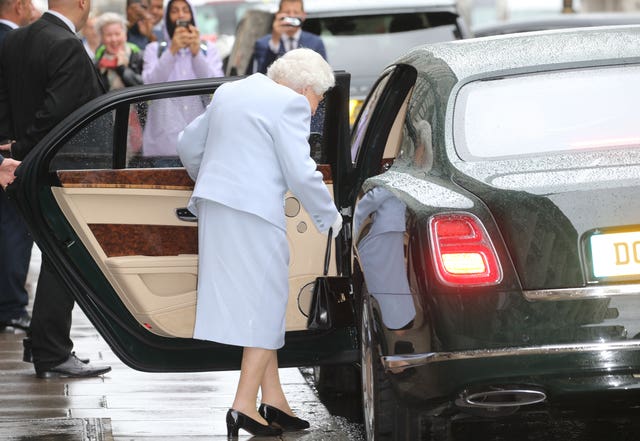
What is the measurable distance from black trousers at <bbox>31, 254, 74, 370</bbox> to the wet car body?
2.90 meters

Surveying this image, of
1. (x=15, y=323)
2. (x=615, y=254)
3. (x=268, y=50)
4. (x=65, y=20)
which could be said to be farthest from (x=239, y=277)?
(x=268, y=50)

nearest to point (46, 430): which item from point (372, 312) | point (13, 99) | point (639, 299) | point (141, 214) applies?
point (141, 214)

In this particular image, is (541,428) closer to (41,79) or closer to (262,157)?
(262,157)

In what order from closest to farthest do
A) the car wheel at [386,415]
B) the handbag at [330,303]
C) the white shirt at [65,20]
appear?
1. the car wheel at [386,415]
2. the handbag at [330,303]
3. the white shirt at [65,20]

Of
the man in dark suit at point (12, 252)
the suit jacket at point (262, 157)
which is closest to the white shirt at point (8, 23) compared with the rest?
the man in dark suit at point (12, 252)

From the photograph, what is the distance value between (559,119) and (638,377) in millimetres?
1047

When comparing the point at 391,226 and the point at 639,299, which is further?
the point at 391,226

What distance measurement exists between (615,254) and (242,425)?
2.11 metres

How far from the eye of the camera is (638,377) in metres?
4.98

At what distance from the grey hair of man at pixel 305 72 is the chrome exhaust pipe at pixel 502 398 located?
1721mm

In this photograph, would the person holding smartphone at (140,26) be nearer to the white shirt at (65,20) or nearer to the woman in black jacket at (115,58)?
the woman in black jacket at (115,58)

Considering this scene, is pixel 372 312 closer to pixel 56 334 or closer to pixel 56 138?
pixel 56 138

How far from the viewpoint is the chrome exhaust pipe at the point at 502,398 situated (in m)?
5.00

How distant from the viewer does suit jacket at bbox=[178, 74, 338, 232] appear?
614cm
